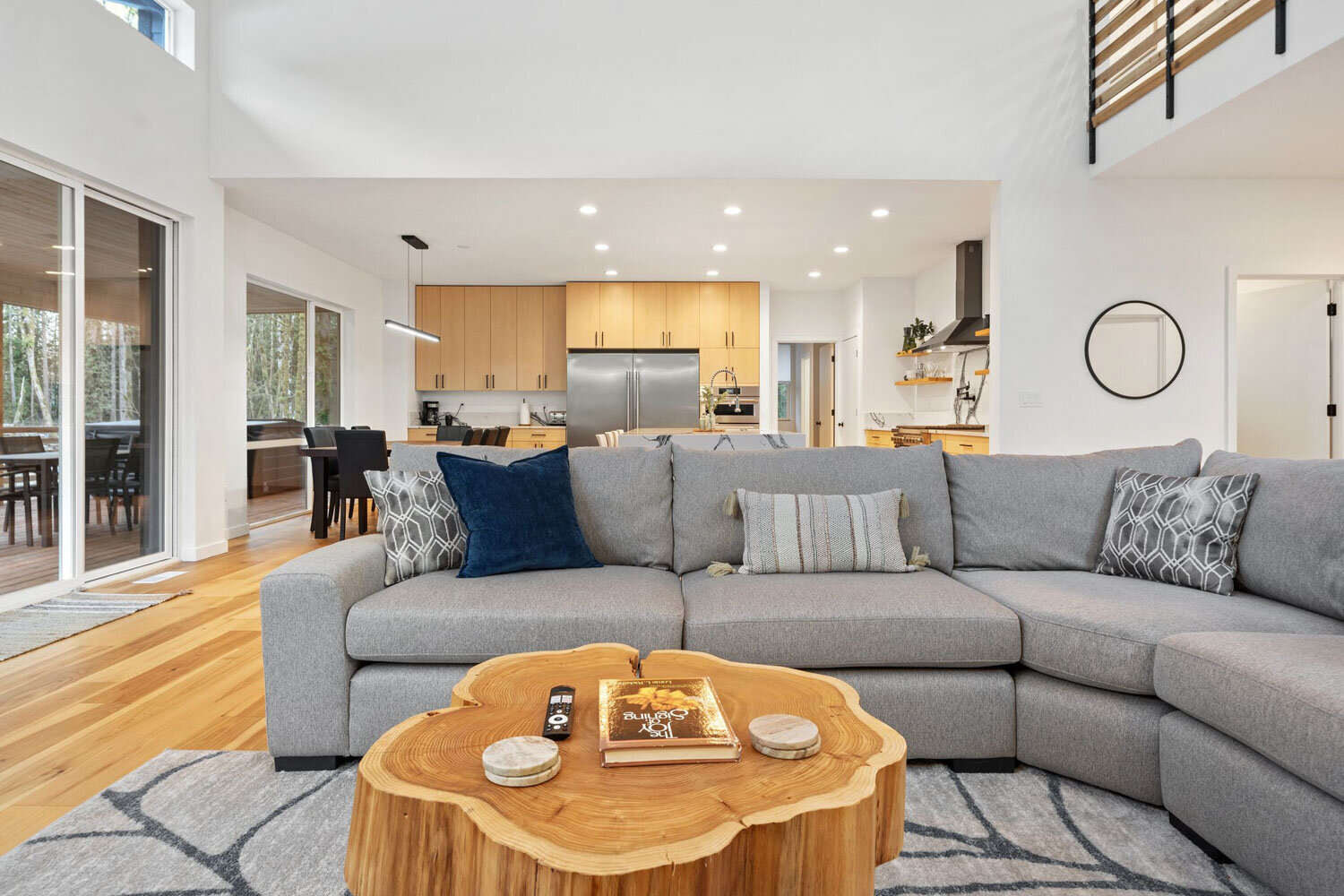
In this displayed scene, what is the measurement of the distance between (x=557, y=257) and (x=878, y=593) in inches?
227

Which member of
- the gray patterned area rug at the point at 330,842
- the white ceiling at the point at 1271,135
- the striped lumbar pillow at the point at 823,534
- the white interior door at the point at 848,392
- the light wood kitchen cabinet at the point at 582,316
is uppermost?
the white ceiling at the point at 1271,135

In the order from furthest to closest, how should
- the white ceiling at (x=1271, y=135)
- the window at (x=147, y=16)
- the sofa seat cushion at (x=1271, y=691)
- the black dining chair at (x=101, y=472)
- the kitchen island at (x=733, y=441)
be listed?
the window at (x=147, y=16) < the black dining chair at (x=101, y=472) < the kitchen island at (x=733, y=441) < the white ceiling at (x=1271, y=135) < the sofa seat cushion at (x=1271, y=691)

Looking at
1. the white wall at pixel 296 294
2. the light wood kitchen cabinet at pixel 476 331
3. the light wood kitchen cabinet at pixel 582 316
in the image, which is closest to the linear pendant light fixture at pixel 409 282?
the white wall at pixel 296 294

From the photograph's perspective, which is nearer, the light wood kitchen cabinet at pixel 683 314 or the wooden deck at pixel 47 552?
the wooden deck at pixel 47 552

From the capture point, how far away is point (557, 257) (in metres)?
7.01

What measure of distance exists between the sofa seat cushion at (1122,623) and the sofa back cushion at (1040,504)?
1.12ft

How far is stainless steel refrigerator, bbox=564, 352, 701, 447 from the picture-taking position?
8070mm

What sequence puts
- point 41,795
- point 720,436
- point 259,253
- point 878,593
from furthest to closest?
point 259,253 → point 720,436 → point 878,593 → point 41,795

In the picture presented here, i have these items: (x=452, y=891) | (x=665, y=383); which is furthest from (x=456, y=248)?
(x=452, y=891)

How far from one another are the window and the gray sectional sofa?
13.6 feet

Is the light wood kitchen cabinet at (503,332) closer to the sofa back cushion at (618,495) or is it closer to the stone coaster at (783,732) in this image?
the sofa back cushion at (618,495)

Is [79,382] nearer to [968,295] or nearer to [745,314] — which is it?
[745,314]

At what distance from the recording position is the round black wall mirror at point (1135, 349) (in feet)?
15.7

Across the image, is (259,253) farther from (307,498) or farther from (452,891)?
(452,891)
